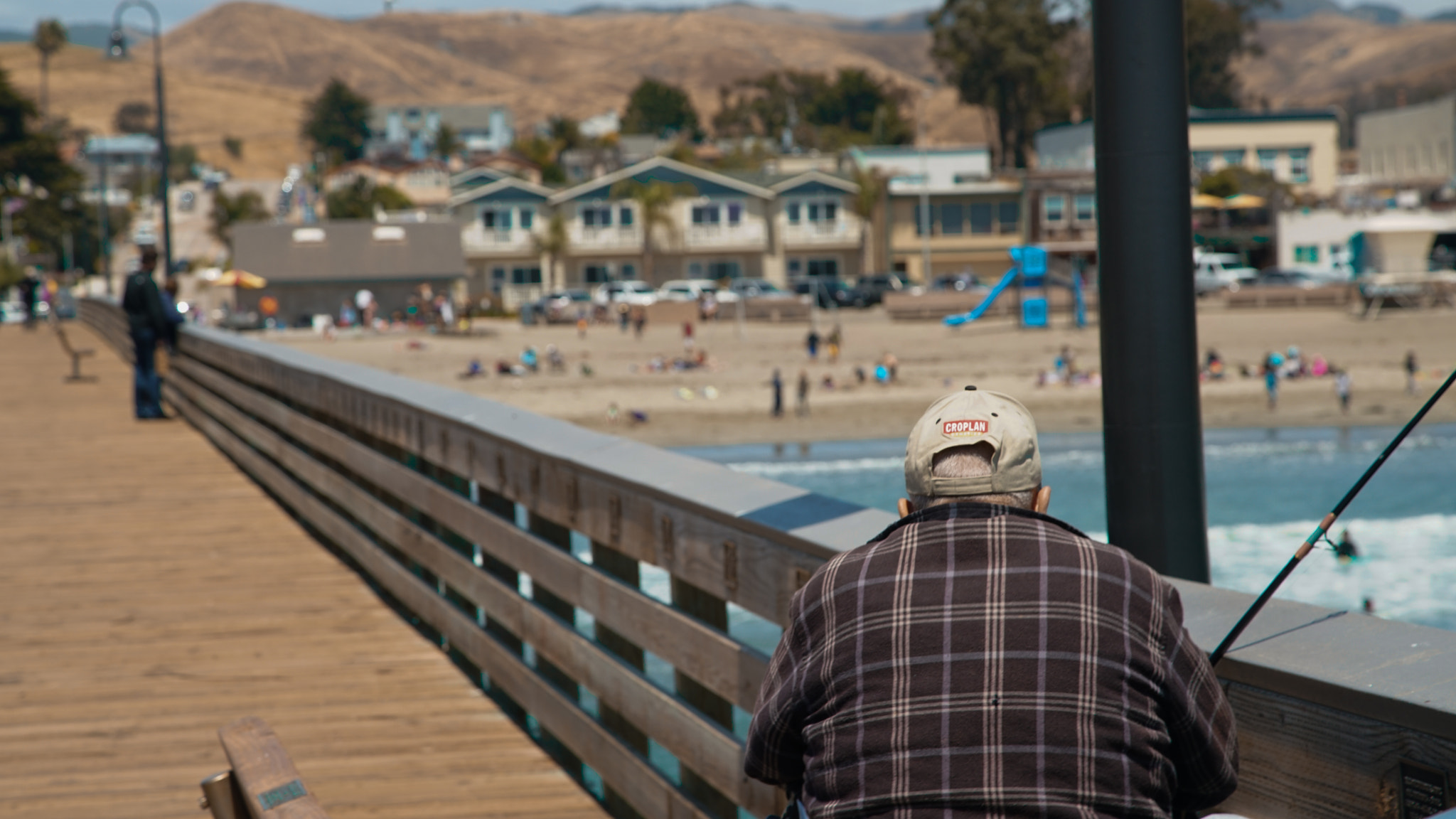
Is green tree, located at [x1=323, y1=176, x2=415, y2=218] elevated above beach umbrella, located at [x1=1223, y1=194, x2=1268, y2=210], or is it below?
above

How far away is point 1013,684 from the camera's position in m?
1.90

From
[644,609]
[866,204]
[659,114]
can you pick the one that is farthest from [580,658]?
[659,114]

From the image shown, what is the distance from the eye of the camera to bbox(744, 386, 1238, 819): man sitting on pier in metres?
1.87

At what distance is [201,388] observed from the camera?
13406mm

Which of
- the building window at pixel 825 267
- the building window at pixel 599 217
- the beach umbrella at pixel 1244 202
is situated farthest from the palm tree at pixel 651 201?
the beach umbrella at pixel 1244 202

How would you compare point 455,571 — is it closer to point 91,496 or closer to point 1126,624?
point 1126,624

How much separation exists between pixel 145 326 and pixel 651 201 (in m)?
57.2

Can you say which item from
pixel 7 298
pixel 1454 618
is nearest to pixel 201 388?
pixel 1454 618

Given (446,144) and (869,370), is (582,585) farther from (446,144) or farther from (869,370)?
(446,144)

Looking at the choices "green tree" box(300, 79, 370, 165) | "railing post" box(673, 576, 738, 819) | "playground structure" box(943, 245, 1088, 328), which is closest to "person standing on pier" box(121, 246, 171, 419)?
"railing post" box(673, 576, 738, 819)

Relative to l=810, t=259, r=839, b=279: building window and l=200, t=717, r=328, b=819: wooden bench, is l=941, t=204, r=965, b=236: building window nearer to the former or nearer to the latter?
l=810, t=259, r=839, b=279: building window

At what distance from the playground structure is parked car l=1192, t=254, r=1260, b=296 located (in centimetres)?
553

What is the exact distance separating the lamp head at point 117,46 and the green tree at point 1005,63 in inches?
2887

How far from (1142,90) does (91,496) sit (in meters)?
9.02
